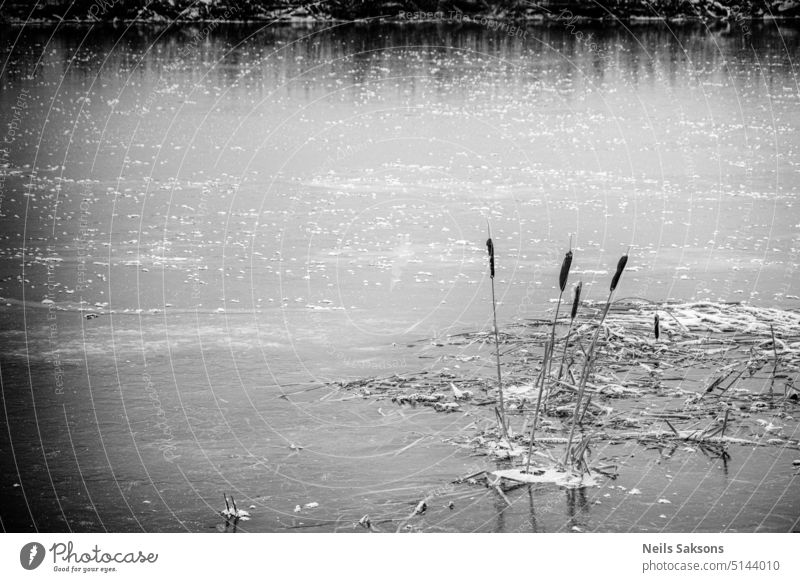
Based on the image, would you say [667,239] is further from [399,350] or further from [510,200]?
[399,350]

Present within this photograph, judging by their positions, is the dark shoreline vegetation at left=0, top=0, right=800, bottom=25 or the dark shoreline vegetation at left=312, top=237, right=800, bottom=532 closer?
the dark shoreline vegetation at left=312, top=237, right=800, bottom=532

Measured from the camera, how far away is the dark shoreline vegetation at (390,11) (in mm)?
30828

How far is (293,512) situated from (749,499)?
1825 mm
